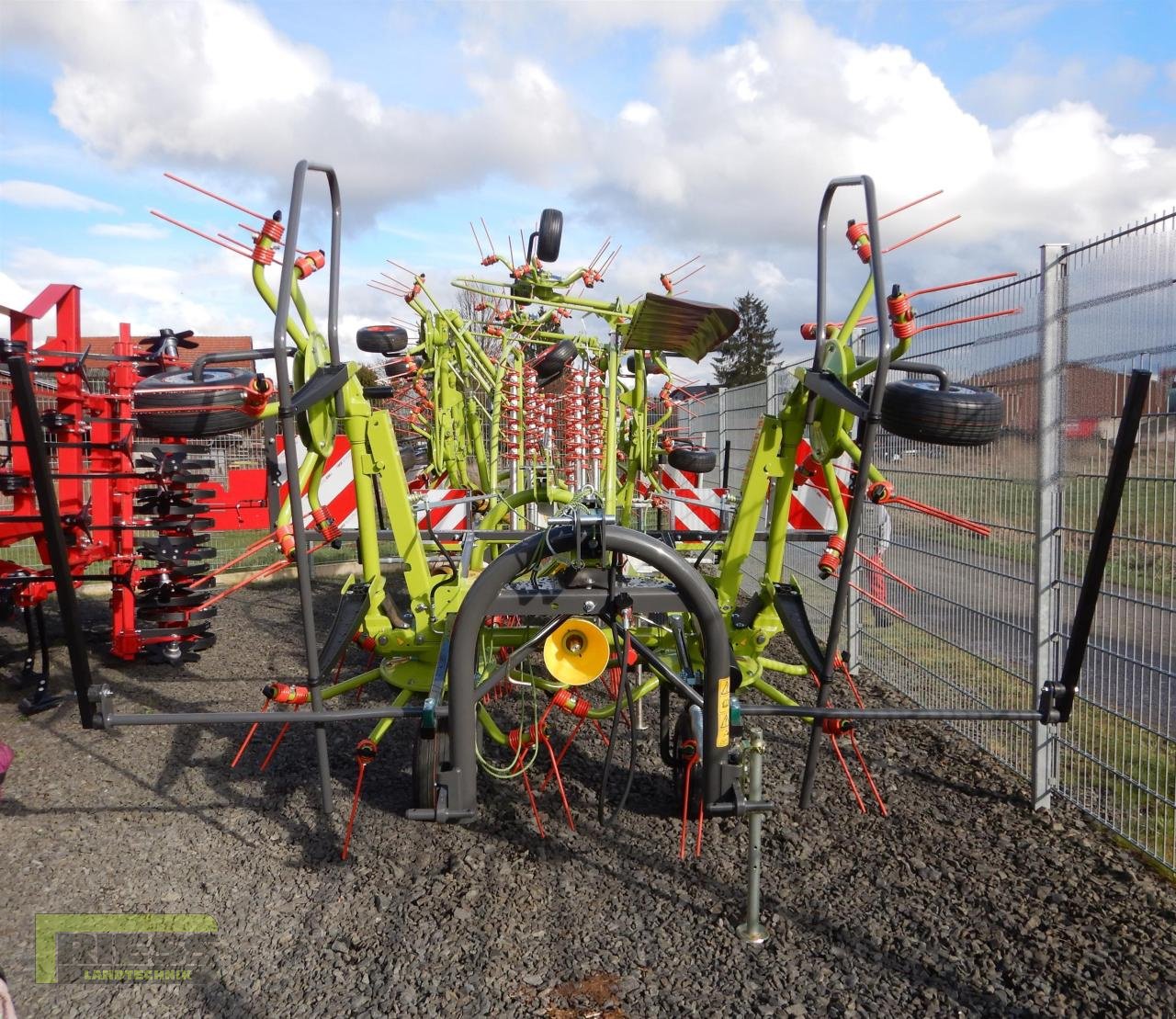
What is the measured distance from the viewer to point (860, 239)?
10.4 ft

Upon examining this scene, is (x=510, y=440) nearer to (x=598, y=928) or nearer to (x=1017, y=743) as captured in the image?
(x=1017, y=743)

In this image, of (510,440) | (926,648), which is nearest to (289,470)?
(926,648)

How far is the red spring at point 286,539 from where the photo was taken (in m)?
3.20

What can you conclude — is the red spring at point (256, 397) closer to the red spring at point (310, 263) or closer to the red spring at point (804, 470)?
the red spring at point (310, 263)

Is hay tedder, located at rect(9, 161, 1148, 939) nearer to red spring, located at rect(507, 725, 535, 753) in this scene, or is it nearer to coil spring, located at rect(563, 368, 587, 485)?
red spring, located at rect(507, 725, 535, 753)

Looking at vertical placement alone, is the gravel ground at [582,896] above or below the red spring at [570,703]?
below

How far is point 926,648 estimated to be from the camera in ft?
16.3

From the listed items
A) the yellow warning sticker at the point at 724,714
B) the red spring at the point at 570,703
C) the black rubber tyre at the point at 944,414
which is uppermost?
the black rubber tyre at the point at 944,414

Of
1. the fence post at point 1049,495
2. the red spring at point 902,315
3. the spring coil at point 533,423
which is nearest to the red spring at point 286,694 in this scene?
the red spring at point 902,315

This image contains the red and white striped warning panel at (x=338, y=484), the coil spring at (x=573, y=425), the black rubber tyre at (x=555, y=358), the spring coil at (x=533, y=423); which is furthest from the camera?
the coil spring at (x=573, y=425)

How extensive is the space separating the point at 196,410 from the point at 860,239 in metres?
2.41

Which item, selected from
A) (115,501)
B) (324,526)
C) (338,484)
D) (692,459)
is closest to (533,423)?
(692,459)

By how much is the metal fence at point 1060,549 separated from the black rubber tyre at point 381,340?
439cm

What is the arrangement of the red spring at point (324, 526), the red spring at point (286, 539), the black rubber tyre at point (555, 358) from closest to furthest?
the red spring at point (286, 539) → the red spring at point (324, 526) → the black rubber tyre at point (555, 358)
